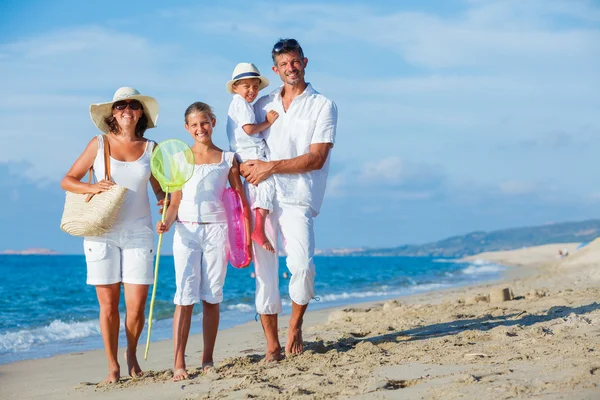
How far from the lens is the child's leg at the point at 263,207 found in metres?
5.31

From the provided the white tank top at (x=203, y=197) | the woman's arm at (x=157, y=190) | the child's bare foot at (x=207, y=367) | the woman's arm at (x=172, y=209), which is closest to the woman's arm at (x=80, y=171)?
the woman's arm at (x=157, y=190)

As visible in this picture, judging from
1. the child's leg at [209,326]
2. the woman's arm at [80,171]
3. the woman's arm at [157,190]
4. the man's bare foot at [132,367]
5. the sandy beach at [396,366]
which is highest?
the woman's arm at [80,171]

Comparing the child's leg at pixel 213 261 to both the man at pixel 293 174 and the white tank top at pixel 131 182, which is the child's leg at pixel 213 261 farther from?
the white tank top at pixel 131 182

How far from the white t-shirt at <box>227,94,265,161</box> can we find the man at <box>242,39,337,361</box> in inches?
3.4

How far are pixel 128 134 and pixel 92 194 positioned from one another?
1.74 feet

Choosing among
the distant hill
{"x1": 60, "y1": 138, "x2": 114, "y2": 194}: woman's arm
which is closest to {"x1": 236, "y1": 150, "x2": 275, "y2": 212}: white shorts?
{"x1": 60, "y1": 138, "x2": 114, "y2": 194}: woman's arm

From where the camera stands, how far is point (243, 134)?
17.8 ft

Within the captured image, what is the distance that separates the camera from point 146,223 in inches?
203

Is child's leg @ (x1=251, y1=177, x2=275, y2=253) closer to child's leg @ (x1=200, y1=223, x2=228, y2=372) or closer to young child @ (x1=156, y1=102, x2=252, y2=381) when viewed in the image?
young child @ (x1=156, y1=102, x2=252, y2=381)

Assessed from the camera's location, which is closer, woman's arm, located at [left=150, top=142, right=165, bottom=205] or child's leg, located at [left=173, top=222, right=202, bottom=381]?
child's leg, located at [left=173, top=222, right=202, bottom=381]

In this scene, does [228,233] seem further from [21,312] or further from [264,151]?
[21,312]

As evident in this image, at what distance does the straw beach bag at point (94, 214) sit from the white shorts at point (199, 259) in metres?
0.50

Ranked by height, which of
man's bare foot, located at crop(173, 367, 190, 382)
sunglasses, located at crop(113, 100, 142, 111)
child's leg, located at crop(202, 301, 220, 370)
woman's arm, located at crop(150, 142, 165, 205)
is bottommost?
man's bare foot, located at crop(173, 367, 190, 382)

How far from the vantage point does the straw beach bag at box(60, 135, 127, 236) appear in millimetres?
4898
